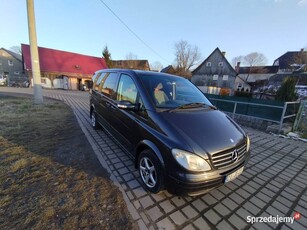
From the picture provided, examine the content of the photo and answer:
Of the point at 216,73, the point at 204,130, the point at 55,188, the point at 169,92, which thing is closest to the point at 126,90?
the point at 169,92

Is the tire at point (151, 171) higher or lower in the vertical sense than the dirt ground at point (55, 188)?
higher

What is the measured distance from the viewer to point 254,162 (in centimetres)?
356

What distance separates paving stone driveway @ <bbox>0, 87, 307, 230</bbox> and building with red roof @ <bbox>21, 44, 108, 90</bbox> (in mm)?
23346

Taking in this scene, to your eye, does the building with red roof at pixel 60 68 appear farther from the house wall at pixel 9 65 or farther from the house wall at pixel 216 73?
the house wall at pixel 216 73

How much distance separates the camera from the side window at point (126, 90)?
2.78 m

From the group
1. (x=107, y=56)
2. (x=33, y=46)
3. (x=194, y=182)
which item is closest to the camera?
(x=194, y=182)

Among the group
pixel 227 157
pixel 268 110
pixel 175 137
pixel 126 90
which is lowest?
pixel 227 157

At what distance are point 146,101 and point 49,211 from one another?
197cm

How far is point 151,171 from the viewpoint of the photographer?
2270mm

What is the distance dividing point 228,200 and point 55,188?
8.79 ft

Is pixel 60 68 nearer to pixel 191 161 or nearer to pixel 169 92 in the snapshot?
pixel 169 92

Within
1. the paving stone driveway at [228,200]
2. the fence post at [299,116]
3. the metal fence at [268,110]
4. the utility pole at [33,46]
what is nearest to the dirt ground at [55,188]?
the paving stone driveway at [228,200]

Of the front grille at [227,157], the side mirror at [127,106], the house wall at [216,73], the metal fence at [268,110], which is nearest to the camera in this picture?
the front grille at [227,157]

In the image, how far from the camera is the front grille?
6.28 feet
